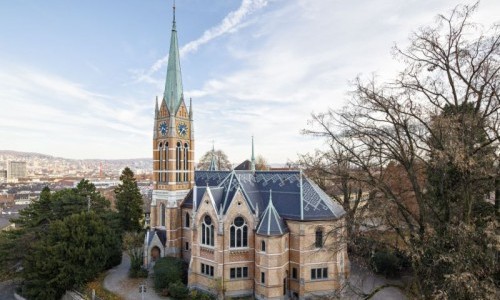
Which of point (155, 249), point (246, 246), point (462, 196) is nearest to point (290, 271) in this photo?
point (246, 246)

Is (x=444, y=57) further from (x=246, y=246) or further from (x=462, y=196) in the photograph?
(x=246, y=246)

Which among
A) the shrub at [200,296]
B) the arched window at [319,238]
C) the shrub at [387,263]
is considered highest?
the arched window at [319,238]

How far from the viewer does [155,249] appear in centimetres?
3203

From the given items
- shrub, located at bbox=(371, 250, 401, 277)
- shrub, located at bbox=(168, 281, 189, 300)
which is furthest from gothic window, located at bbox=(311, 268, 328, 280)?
shrub, located at bbox=(168, 281, 189, 300)

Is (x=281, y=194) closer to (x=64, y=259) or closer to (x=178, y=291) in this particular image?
(x=178, y=291)

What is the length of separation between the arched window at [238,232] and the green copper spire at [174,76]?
14685mm

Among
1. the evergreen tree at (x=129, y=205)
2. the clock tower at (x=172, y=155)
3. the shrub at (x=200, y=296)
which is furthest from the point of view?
the evergreen tree at (x=129, y=205)

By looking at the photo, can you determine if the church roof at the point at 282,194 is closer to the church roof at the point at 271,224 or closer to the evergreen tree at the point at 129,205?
the church roof at the point at 271,224

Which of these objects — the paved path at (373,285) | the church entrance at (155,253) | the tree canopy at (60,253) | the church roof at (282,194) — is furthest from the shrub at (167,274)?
the paved path at (373,285)

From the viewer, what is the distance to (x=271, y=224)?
24703 mm

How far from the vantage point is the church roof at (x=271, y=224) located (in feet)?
80.2

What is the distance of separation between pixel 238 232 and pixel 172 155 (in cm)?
1157

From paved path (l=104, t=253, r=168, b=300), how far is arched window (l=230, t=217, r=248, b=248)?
774 centimetres

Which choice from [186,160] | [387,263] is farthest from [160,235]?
[387,263]
